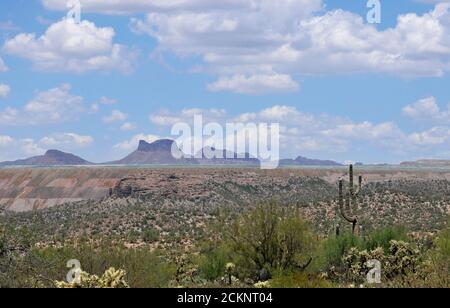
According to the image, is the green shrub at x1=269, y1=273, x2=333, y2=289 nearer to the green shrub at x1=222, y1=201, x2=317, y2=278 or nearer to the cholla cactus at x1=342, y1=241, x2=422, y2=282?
the cholla cactus at x1=342, y1=241, x2=422, y2=282

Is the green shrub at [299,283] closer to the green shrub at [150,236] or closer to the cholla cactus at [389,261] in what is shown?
the cholla cactus at [389,261]

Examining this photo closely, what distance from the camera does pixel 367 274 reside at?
26156mm

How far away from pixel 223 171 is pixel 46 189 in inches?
1396

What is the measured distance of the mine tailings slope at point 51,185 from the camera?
120 metres

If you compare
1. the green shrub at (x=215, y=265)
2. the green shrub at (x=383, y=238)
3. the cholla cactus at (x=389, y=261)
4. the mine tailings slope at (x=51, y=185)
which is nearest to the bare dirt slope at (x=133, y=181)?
the mine tailings slope at (x=51, y=185)

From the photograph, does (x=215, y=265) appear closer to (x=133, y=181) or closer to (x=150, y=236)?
(x=150, y=236)

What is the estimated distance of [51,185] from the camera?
130 m

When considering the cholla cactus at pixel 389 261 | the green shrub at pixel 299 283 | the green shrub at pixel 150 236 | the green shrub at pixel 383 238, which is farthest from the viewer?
the green shrub at pixel 150 236

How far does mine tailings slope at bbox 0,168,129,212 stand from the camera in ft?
392

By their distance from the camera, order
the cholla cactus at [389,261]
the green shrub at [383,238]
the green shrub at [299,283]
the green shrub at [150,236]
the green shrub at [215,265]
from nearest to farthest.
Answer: the green shrub at [299,283], the cholla cactus at [389,261], the green shrub at [215,265], the green shrub at [383,238], the green shrub at [150,236]

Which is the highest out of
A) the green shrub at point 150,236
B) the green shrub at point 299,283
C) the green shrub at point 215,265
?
the green shrub at point 299,283
